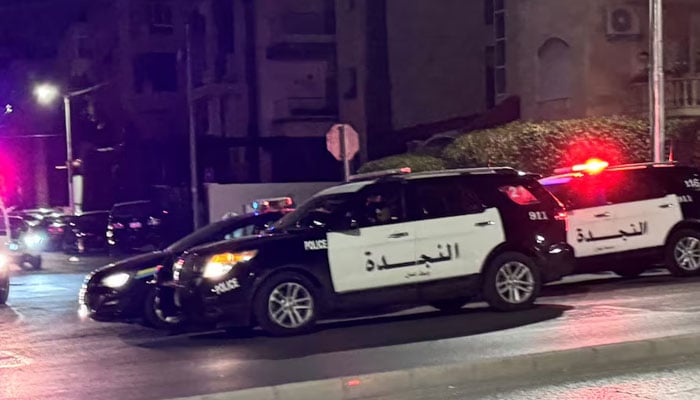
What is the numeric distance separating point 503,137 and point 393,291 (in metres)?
11.0

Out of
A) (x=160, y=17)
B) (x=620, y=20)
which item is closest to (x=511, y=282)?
(x=620, y=20)

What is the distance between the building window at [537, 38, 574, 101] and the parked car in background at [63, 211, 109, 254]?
1521 cm

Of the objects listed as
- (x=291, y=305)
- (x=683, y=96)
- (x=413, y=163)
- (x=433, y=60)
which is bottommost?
(x=291, y=305)

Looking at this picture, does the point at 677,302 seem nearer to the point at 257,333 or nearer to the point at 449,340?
the point at 449,340

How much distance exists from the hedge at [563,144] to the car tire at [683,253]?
670cm

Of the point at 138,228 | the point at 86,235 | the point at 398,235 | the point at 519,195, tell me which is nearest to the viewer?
the point at 398,235

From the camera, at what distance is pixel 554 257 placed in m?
11.8

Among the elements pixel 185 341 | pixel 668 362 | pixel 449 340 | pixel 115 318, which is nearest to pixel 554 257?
pixel 449 340

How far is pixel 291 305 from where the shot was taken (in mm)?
10852

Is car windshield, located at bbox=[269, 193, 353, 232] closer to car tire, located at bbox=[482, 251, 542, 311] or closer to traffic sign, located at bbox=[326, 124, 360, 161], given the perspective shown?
car tire, located at bbox=[482, 251, 542, 311]

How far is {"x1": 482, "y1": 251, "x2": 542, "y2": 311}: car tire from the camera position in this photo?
11547 millimetres

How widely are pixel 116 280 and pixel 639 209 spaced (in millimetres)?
7384

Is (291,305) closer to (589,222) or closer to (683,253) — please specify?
(589,222)

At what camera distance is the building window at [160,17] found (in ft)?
173
